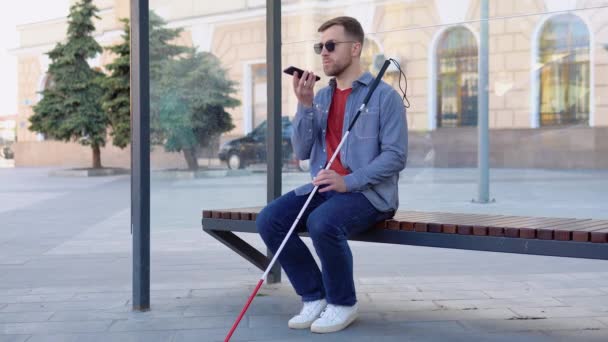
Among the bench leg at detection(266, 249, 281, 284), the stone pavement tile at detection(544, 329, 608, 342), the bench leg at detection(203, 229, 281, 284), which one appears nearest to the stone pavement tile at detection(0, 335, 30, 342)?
the bench leg at detection(203, 229, 281, 284)

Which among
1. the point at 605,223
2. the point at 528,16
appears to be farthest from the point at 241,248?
the point at 528,16

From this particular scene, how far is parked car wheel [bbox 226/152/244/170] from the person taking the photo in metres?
6.41

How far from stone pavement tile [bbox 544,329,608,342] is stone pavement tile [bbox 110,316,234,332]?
1564mm

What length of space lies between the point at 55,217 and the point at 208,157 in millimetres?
4758

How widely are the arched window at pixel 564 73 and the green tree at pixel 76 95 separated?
2056cm

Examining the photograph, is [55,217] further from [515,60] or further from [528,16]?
[528,16]

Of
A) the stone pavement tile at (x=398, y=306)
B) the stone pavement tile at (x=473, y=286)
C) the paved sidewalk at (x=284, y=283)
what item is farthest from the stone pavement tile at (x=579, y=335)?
the stone pavement tile at (x=473, y=286)

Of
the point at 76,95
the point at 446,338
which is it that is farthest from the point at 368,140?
the point at 76,95

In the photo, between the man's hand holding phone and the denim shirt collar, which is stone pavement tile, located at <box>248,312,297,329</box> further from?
the denim shirt collar

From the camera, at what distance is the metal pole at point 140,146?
167 inches

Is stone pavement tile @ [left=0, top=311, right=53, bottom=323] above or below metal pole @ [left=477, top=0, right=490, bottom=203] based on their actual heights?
below

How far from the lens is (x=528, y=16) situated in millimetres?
5688

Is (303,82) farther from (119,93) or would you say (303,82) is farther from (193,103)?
(119,93)

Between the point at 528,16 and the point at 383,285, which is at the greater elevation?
the point at 528,16
